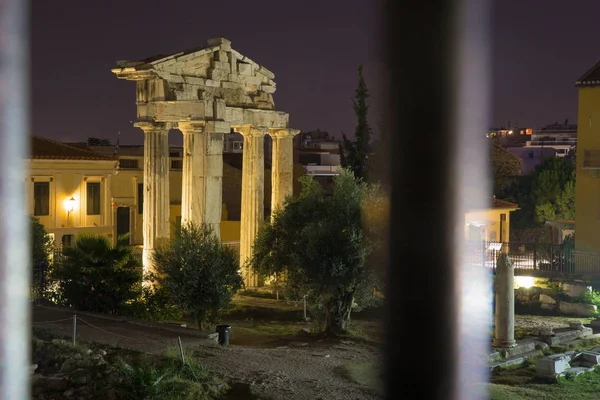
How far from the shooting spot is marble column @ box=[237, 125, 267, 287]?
28.7 metres

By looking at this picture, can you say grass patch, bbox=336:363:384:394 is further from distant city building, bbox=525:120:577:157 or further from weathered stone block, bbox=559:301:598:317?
distant city building, bbox=525:120:577:157

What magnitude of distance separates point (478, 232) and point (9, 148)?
2250 centimetres

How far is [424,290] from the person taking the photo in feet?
72.9

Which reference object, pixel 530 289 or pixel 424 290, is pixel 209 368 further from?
pixel 530 289

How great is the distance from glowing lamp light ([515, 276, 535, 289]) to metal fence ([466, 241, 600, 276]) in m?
0.28

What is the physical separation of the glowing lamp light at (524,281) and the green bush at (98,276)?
39.4 ft

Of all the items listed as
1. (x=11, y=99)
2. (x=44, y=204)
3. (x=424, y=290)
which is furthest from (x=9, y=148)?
(x=44, y=204)

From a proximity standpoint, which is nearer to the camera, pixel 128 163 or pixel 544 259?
pixel 544 259

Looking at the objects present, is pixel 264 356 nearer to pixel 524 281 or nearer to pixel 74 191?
pixel 524 281

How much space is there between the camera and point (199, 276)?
844 inches

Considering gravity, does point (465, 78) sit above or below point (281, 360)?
above

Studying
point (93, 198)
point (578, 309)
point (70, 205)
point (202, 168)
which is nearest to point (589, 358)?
point (578, 309)

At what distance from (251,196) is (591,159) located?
39.6 feet

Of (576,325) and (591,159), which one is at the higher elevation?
(591,159)
